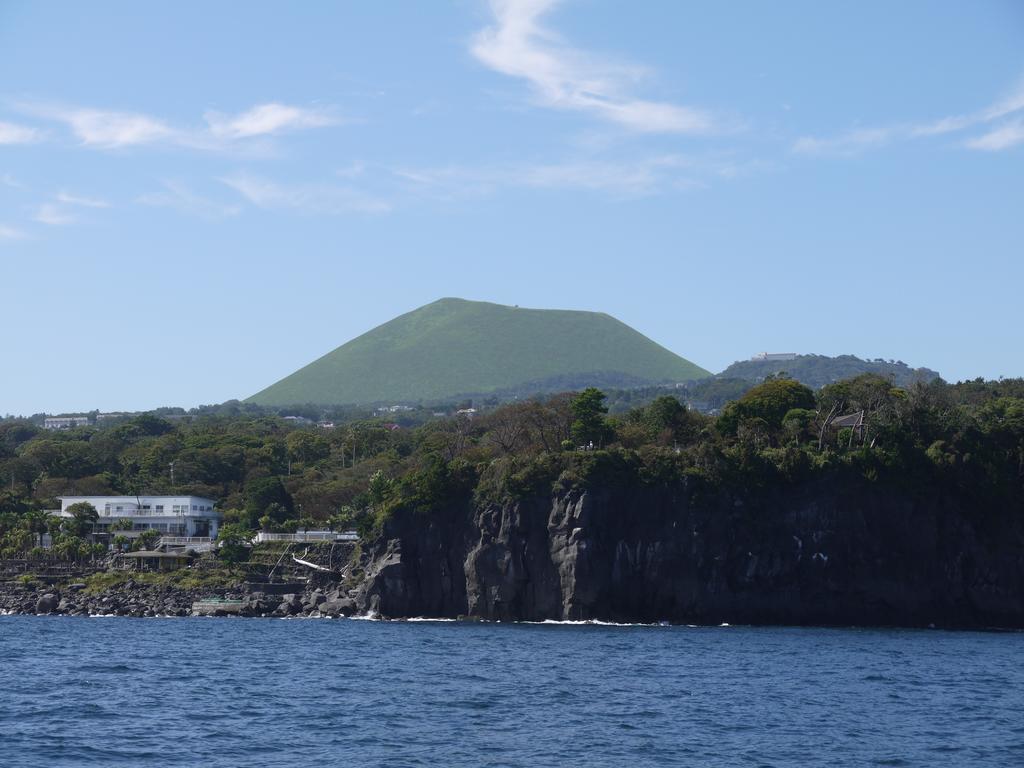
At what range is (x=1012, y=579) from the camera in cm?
8762

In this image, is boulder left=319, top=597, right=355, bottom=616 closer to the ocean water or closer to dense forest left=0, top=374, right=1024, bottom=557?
dense forest left=0, top=374, right=1024, bottom=557

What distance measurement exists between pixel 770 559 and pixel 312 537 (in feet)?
133

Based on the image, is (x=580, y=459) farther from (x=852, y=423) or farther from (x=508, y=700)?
(x=508, y=700)

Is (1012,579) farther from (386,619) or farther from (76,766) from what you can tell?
(76,766)

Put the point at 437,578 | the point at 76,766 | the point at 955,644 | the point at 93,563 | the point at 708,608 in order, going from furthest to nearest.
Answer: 1. the point at 93,563
2. the point at 437,578
3. the point at 708,608
4. the point at 955,644
5. the point at 76,766

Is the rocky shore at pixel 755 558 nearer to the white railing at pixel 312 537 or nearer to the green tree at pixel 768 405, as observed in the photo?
the green tree at pixel 768 405

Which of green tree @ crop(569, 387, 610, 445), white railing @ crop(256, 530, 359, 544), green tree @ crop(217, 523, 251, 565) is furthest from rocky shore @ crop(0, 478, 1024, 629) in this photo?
green tree @ crop(217, 523, 251, 565)

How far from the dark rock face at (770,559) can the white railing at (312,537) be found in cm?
2230

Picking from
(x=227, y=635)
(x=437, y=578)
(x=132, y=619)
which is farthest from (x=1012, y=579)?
(x=132, y=619)

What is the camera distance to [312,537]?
362 ft

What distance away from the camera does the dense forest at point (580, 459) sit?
89125mm

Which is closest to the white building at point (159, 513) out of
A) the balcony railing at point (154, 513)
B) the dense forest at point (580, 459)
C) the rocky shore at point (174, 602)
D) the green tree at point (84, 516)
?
the balcony railing at point (154, 513)

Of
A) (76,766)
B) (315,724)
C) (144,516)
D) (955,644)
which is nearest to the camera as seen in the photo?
(76,766)

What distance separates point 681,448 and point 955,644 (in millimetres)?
29944
